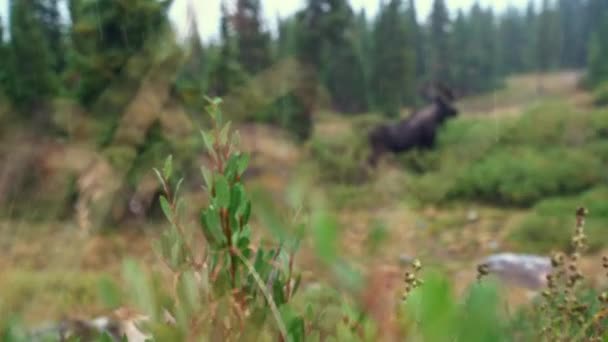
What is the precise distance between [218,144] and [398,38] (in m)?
34.4

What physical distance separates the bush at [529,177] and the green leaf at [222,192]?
62.4 feet

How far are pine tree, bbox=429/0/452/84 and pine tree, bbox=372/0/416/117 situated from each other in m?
10.0

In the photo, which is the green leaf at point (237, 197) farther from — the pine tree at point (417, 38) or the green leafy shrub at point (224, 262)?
the pine tree at point (417, 38)


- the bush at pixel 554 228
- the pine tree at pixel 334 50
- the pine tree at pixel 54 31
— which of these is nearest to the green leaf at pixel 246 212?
the bush at pixel 554 228

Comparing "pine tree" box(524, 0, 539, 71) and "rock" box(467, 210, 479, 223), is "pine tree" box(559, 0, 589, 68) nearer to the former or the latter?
A: "pine tree" box(524, 0, 539, 71)

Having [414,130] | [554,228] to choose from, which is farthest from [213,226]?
[414,130]

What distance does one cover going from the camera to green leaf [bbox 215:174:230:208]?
0.80m

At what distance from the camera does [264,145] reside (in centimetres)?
138

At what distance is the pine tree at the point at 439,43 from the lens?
4453cm

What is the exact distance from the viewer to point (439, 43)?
45.1 metres

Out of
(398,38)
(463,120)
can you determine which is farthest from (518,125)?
(398,38)

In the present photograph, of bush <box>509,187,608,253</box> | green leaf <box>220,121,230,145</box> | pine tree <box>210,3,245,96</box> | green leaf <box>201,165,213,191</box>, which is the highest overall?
green leaf <box>220,121,230,145</box>

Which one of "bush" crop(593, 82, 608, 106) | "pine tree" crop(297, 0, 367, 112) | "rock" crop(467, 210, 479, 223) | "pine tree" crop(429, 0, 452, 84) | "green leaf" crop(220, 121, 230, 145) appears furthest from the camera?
"pine tree" crop(429, 0, 452, 84)

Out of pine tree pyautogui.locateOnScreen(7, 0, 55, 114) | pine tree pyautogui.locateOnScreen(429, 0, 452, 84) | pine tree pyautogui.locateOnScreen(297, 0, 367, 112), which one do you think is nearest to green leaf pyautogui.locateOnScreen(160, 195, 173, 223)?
pine tree pyautogui.locateOnScreen(7, 0, 55, 114)
